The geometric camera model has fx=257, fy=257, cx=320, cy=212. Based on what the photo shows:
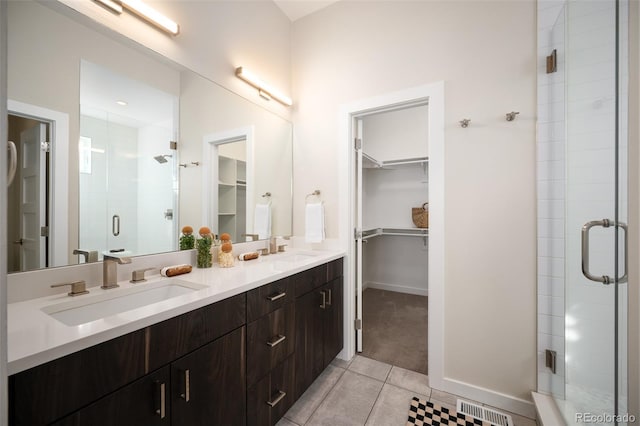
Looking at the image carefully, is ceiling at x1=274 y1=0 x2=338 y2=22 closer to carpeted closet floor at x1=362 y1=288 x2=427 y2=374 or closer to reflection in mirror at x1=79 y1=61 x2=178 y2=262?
reflection in mirror at x1=79 y1=61 x2=178 y2=262

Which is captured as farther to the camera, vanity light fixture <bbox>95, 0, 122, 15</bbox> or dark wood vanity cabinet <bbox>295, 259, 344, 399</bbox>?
dark wood vanity cabinet <bbox>295, 259, 344, 399</bbox>

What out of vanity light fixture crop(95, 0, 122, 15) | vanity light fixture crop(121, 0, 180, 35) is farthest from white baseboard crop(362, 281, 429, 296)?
vanity light fixture crop(95, 0, 122, 15)

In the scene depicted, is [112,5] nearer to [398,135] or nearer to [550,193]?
[550,193]

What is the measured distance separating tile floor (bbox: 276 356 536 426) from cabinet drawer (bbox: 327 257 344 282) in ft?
2.32

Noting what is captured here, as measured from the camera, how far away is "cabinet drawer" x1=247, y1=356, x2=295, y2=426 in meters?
1.19

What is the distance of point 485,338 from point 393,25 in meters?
2.27

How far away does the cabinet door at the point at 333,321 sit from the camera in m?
1.81

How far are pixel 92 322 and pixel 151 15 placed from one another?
4.67 ft

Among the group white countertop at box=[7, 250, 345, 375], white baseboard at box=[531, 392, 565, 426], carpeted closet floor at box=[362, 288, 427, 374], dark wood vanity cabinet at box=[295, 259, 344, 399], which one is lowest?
carpeted closet floor at box=[362, 288, 427, 374]

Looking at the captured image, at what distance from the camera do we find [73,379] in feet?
2.13

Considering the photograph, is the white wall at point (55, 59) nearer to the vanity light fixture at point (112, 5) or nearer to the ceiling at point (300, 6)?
the vanity light fixture at point (112, 5)

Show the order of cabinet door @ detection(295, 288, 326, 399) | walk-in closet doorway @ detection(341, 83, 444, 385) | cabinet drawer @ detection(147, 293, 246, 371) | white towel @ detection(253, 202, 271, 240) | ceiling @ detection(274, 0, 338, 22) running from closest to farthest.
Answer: cabinet drawer @ detection(147, 293, 246, 371) < cabinet door @ detection(295, 288, 326, 399) < walk-in closet doorway @ detection(341, 83, 444, 385) < white towel @ detection(253, 202, 271, 240) < ceiling @ detection(274, 0, 338, 22)

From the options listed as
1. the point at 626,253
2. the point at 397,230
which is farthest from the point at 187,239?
the point at 397,230

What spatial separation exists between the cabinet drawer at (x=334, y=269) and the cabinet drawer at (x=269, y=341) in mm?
460
